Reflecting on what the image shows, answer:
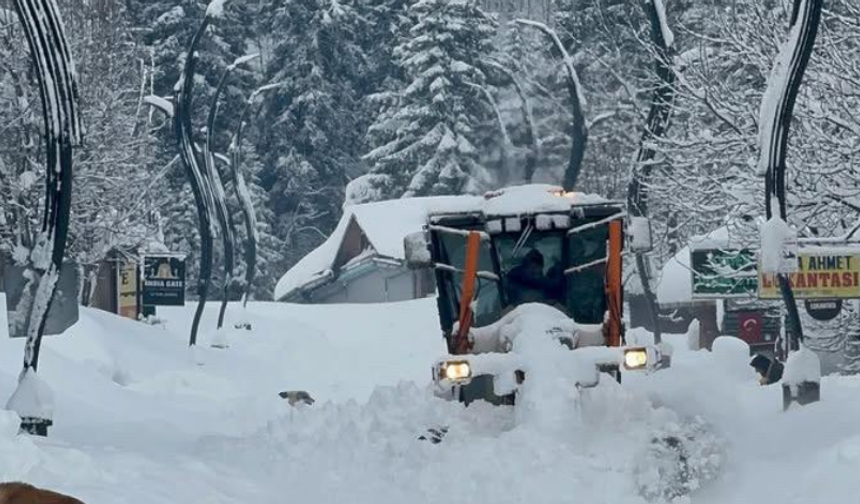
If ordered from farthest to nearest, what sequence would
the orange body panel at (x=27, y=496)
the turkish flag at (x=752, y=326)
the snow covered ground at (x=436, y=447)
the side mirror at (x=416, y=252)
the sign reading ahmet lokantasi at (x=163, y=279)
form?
the sign reading ahmet lokantasi at (x=163, y=279), the turkish flag at (x=752, y=326), the side mirror at (x=416, y=252), the snow covered ground at (x=436, y=447), the orange body panel at (x=27, y=496)

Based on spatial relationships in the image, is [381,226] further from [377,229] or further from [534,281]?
[534,281]

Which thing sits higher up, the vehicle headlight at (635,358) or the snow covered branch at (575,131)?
the snow covered branch at (575,131)

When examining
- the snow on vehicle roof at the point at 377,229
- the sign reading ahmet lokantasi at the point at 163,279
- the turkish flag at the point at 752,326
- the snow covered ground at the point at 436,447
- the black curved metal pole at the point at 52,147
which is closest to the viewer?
the snow covered ground at the point at 436,447

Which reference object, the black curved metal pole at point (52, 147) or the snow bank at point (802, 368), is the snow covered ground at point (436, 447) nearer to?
the snow bank at point (802, 368)

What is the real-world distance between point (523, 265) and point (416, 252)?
126 cm

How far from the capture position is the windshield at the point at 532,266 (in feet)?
50.4

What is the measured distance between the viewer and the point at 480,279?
15.4 metres

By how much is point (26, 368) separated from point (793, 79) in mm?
8141

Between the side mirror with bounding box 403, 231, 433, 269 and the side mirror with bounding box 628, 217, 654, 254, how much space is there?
2.08 metres

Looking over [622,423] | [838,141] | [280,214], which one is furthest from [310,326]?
[622,423]

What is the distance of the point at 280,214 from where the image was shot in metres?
83.2

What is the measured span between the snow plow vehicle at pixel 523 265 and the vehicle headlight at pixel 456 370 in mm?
542

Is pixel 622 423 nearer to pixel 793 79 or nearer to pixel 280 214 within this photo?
pixel 793 79

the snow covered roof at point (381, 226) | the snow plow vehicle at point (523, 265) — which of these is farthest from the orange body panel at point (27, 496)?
the snow covered roof at point (381, 226)
